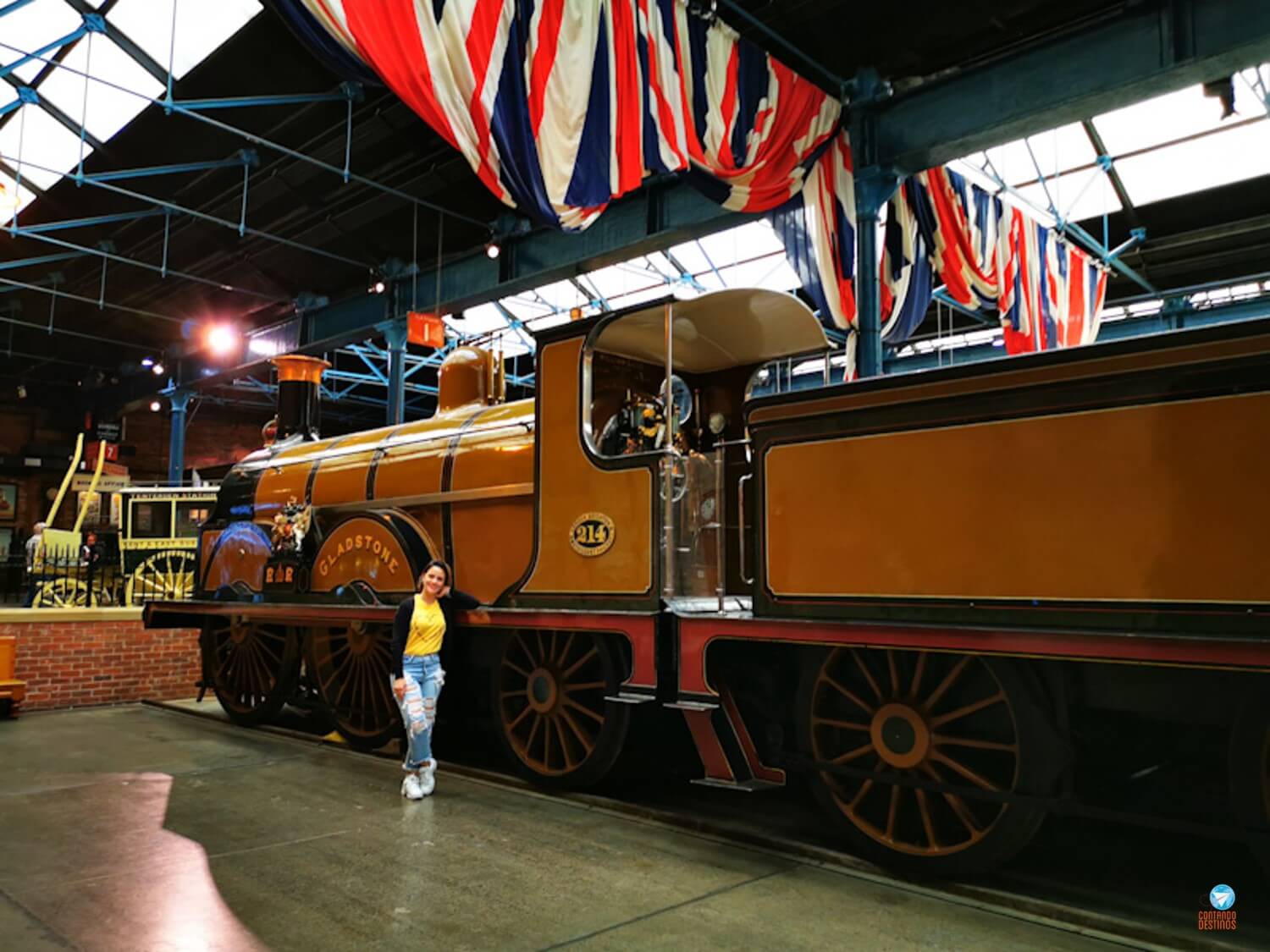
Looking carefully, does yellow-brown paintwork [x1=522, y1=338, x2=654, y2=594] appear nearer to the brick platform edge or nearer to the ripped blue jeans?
the ripped blue jeans

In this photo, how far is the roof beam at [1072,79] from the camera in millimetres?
7344

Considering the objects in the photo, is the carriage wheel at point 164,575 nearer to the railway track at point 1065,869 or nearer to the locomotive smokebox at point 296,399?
the locomotive smokebox at point 296,399

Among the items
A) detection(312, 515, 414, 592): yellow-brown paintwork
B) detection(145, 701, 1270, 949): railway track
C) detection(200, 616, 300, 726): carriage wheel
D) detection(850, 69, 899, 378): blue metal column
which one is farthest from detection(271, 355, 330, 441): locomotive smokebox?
detection(850, 69, 899, 378): blue metal column

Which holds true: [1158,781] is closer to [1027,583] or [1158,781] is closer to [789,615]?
[1027,583]

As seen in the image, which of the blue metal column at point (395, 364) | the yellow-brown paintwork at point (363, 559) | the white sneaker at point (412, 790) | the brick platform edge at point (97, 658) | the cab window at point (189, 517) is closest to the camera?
the white sneaker at point (412, 790)

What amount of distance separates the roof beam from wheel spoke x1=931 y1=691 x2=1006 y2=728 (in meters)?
6.08

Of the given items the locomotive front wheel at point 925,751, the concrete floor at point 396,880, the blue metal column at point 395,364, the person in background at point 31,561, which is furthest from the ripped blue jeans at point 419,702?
the blue metal column at point 395,364

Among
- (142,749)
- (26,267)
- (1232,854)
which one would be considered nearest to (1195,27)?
(1232,854)

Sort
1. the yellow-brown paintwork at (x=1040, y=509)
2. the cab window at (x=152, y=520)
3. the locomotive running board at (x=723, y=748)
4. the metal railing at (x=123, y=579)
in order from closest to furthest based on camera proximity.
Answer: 1. the yellow-brown paintwork at (x=1040, y=509)
2. the locomotive running board at (x=723, y=748)
3. the metal railing at (x=123, y=579)
4. the cab window at (x=152, y=520)

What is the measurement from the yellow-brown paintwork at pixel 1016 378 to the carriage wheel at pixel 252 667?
17.0 ft

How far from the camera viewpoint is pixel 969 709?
3.95 m

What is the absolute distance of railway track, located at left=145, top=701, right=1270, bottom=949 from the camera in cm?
347

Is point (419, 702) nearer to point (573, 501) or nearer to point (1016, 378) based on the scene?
point (573, 501)

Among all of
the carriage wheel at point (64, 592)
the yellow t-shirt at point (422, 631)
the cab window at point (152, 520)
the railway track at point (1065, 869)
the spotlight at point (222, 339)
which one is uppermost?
the spotlight at point (222, 339)
